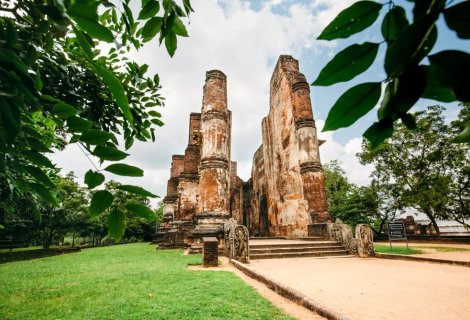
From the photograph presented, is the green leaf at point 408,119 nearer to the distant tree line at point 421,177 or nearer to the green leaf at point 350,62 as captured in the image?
the green leaf at point 350,62

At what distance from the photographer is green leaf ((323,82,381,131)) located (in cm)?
50

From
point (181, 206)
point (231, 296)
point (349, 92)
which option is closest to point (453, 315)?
point (231, 296)

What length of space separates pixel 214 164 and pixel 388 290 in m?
7.80

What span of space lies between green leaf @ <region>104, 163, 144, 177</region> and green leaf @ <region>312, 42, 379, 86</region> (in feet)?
1.79

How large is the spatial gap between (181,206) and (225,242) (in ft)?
19.0

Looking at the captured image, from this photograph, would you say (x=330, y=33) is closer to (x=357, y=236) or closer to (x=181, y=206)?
(x=357, y=236)

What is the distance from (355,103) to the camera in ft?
1.71

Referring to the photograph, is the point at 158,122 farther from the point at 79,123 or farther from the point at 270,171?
the point at 270,171

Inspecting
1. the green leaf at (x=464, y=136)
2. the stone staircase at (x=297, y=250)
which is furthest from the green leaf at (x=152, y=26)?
the stone staircase at (x=297, y=250)

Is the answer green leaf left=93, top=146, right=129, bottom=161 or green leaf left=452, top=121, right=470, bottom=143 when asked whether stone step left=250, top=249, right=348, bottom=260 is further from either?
green leaf left=452, top=121, right=470, bottom=143

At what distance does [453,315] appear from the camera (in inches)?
114

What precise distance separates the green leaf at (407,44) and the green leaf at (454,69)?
0.03m

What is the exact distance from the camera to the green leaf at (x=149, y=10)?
37.6 inches

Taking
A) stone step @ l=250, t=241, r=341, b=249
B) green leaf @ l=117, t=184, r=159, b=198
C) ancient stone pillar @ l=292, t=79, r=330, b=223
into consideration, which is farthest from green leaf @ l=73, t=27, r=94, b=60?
ancient stone pillar @ l=292, t=79, r=330, b=223
